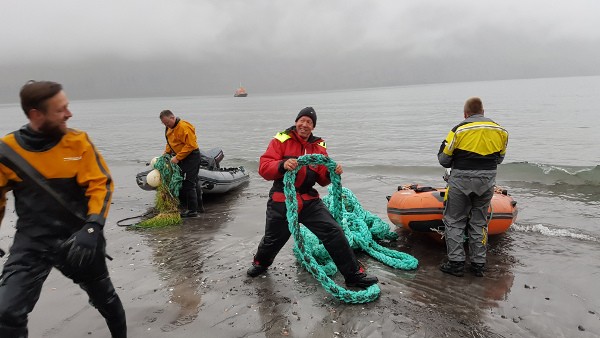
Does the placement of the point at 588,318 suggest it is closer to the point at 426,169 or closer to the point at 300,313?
the point at 300,313

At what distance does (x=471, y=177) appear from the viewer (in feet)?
15.0

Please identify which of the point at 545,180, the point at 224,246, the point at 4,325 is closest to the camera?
the point at 4,325

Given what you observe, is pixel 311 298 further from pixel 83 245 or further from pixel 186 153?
pixel 186 153

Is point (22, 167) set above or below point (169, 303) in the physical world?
above

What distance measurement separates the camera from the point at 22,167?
2492 millimetres

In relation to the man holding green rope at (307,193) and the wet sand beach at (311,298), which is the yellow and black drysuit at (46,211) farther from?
the man holding green rope at (307,193)

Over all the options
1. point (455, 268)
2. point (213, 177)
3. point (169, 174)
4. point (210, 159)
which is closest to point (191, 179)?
point (169, 174)

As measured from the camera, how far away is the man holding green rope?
3986 mm

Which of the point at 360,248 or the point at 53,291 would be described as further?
the point at 360,248

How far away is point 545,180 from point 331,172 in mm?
10127

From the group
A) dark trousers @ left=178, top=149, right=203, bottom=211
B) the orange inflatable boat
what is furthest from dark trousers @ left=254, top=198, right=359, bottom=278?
dark trousers @ left=178, top=149, right=203, bottom=211

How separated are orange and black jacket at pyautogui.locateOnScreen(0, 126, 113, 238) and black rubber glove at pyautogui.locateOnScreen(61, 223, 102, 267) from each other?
6 cm

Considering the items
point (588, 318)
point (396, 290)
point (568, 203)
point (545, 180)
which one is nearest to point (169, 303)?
point (396, 290)

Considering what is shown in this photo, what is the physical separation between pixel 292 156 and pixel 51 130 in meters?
2.14
